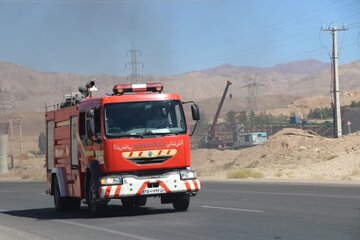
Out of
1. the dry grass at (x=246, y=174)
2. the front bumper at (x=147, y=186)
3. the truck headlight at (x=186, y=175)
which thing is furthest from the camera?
the dry grass at (x=246, y=174)

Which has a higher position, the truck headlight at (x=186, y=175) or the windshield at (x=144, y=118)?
the windshield at (x=144, y=118)

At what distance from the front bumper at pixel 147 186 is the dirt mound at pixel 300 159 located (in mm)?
21149

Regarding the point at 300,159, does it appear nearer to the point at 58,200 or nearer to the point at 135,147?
the point at 58,200

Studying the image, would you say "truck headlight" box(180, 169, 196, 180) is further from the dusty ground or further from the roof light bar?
the dusty ground

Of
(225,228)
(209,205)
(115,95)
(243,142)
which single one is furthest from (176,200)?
(243,142)

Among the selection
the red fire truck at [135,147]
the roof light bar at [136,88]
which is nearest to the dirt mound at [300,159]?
the roof light bar at [136,88]

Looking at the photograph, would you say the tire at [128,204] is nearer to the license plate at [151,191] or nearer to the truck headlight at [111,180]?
the license plate at [151,191]

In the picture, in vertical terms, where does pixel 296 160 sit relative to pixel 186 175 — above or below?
below

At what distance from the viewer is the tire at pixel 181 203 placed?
60.1ft

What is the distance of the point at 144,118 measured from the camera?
56.5ft

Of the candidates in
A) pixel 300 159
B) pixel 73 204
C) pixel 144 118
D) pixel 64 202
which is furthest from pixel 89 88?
pixel 300 159

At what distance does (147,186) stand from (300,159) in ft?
121

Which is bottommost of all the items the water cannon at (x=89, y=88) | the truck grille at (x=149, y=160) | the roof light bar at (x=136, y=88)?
the truck grille at (x=149, y=160)

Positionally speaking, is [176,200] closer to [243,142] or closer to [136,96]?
[136,96]
